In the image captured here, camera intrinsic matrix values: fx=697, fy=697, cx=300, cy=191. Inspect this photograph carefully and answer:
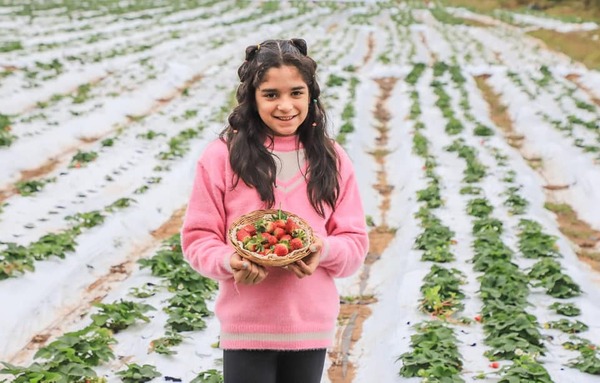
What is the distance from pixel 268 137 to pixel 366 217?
265 inches

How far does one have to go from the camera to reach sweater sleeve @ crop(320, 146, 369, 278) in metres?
2.45

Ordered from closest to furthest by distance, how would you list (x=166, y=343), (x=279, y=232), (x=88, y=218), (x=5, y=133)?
(x=279, y=232) → (x=166, y=343) → (x=88, y=218) → (x=5, y=133)

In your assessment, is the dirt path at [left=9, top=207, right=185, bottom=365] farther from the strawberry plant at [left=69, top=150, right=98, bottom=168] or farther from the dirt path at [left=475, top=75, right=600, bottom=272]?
the dirt path at [left=475, top=75, right=600, bottom=272]

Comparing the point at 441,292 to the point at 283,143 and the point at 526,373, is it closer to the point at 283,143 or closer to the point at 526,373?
the point at 526,373

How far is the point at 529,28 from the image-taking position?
1238 inches

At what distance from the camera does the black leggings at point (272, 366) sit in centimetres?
243

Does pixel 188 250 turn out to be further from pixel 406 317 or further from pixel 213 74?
pixel 213 74

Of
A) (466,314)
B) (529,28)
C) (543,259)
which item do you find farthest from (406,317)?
(529,28)

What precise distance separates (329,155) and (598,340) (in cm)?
388

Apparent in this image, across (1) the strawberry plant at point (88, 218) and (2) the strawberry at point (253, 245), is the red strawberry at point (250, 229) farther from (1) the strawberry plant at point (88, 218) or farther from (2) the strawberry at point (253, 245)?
(1) the strawberry plant at point (88, 218)

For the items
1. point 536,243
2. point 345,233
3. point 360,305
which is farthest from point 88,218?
point 345,233

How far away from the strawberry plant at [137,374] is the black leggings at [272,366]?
7.92 feet

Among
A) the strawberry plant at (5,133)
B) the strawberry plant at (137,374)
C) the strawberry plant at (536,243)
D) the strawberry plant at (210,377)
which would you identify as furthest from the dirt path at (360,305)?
the strawberry plant at (5,133)

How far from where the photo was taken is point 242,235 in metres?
2.37
